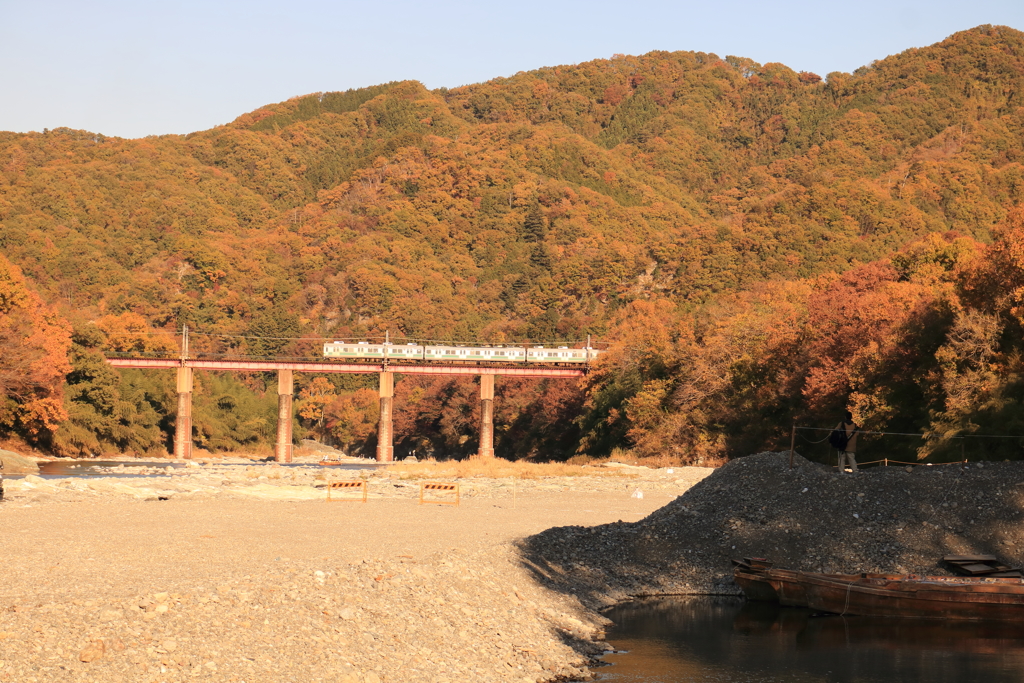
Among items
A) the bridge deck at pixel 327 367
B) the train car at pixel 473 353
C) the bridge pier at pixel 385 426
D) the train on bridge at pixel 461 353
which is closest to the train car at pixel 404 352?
the train on bridge at pixel 461 353

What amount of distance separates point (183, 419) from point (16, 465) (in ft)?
134

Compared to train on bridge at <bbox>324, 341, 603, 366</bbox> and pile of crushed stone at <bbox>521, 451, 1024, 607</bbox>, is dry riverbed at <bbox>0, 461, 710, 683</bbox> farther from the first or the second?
train on bridge at <bbox>324, 341, 603, 366</bbox>

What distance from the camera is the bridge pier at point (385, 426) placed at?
331 ft

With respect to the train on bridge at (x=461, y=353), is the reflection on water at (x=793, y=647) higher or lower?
lower

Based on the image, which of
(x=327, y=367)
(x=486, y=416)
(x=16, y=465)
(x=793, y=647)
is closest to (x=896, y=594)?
(x=793, y=647)

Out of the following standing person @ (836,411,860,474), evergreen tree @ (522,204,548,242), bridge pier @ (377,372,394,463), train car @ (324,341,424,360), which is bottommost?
bridge pier @ (377,372,394,463)

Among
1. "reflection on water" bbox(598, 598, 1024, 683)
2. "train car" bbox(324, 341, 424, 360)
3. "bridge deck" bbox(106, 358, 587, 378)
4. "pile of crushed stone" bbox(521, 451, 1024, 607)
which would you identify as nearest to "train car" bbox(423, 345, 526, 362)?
"train car" bbox(324, 341, 424, 360)

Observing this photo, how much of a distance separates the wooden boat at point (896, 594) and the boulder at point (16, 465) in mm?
43380

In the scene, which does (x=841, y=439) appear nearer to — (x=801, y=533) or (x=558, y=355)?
(x=801, y=533)

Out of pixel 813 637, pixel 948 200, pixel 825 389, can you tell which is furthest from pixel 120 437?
pixel 948 200

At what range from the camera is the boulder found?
55062 mm

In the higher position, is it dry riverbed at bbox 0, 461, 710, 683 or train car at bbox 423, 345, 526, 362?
train car at bbox 423, 345, 526, 362

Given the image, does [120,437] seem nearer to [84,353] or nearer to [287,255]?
[84,353]

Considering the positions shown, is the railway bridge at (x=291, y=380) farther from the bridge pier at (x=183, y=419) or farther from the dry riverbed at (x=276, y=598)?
the dry riverbed at (x=276, y=598)
